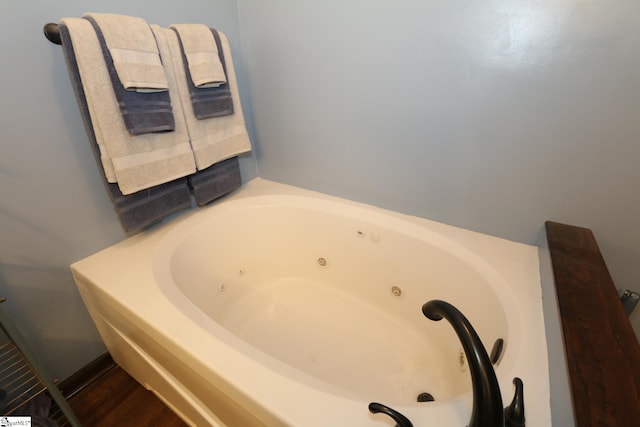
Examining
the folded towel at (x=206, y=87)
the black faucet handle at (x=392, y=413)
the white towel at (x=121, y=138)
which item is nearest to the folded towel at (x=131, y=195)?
the white towel at (x=121, y=138)

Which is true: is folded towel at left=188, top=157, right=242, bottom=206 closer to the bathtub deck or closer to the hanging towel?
the hanging towel

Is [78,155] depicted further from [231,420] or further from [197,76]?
[231,420]

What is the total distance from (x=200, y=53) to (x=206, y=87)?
123 millimetres

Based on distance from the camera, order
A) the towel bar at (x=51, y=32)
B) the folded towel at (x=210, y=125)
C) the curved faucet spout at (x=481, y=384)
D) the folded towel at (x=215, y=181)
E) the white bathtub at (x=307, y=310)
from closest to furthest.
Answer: the curved faucet spout at (x=481, y=384) < the white bathtub at (x=307, y=310) < the towel bar at (x=51, y=32) < the folded towel at (x=210, y=125) < the folded towel at (x=215, y=181)

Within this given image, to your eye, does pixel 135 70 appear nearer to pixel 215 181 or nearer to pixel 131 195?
pixel 131 195

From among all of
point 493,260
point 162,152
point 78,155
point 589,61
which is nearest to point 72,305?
point 78,155

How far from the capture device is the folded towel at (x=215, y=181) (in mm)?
1297

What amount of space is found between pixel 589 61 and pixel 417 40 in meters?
0.51

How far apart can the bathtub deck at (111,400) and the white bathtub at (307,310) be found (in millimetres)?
78

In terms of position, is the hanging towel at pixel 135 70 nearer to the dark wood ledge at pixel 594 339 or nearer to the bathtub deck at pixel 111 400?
the bathtub deck at pixel 111 400

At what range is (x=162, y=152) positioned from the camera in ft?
3.46

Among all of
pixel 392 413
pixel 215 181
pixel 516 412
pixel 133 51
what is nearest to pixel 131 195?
pixel 215 181

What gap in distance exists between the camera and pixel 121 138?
3.04 feet

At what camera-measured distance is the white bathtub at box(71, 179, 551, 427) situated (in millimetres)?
662
